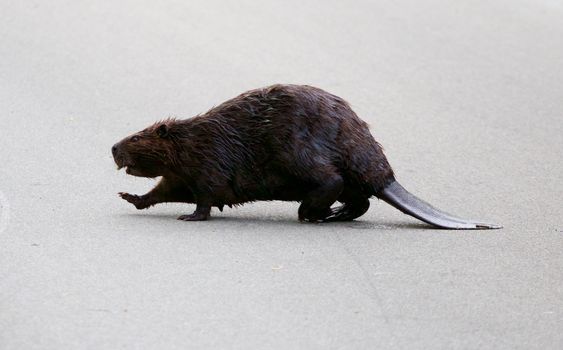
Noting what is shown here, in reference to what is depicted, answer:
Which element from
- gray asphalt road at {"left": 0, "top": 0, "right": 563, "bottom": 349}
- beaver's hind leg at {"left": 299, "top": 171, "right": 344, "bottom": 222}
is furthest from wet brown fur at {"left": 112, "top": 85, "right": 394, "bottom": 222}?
gray asphalt road at {"left": 0, "top": 0, "right": 563, "bottom": 349}

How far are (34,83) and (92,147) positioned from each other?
204cm

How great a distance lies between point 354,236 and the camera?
811 centimetres

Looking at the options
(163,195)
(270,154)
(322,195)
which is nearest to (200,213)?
(163,195)

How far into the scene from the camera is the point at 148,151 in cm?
839

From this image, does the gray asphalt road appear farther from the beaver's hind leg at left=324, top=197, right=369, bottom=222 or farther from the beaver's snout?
the beaver's snout

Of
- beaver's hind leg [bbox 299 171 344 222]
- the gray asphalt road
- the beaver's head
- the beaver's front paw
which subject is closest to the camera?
the gray asphalt road

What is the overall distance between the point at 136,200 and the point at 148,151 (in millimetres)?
384

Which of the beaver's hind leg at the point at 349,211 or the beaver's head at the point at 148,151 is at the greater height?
the beaver's head at the point at 148,151

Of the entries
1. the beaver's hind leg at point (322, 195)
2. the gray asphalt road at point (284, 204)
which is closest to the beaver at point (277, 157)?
the beaver's hind leg at point (322, 195)

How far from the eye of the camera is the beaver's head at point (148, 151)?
8359 millimetres

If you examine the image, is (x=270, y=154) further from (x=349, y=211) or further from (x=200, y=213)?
(x=349, y=211)

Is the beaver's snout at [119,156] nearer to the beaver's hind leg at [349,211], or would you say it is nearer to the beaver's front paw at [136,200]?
the beaver's front paw at [136,200]

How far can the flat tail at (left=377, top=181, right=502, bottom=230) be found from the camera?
823 cm

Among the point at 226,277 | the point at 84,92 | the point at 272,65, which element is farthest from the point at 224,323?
the point at 272,65
